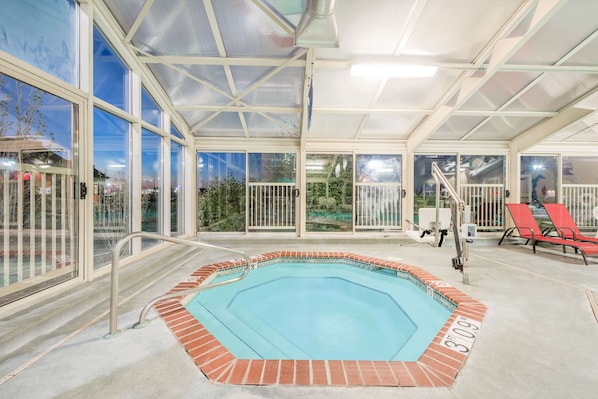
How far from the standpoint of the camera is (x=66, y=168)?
2.66 meters

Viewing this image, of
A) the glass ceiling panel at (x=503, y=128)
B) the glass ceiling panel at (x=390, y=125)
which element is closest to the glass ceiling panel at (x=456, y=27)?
the glass ceiling panel at (x=390, y=125)

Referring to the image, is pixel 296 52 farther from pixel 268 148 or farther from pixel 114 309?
pixel 114 309

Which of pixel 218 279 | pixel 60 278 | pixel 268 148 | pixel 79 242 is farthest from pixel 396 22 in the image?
pixel 60 278

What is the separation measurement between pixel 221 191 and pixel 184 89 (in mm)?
2974

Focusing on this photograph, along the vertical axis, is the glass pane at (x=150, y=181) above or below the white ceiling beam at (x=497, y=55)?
below

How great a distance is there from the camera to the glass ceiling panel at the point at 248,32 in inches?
129

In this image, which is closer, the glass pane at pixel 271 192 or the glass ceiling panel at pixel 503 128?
the glass ceiling panel at pixel 503 128

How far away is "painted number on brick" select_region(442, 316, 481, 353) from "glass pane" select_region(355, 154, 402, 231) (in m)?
4.73

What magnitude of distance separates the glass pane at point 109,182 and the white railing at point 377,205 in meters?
5.26

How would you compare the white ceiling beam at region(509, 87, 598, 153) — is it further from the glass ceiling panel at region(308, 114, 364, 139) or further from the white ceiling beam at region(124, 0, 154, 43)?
the white ceiling beam at region(124, 0, 154, 43)

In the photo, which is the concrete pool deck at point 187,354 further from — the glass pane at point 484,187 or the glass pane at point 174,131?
the glass pane at point 484,187

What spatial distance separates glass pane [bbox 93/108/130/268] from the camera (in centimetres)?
311

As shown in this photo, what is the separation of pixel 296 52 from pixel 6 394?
4558 millimetres

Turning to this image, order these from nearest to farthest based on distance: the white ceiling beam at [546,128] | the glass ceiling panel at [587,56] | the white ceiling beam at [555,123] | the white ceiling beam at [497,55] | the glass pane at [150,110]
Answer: the white ceiling beam at [497,55] < the glass ceiling panel at [587,56] < the glass pane at [150,110] < the white ceiling beam at [555,123] < the white ceiling beam at [546,128]
